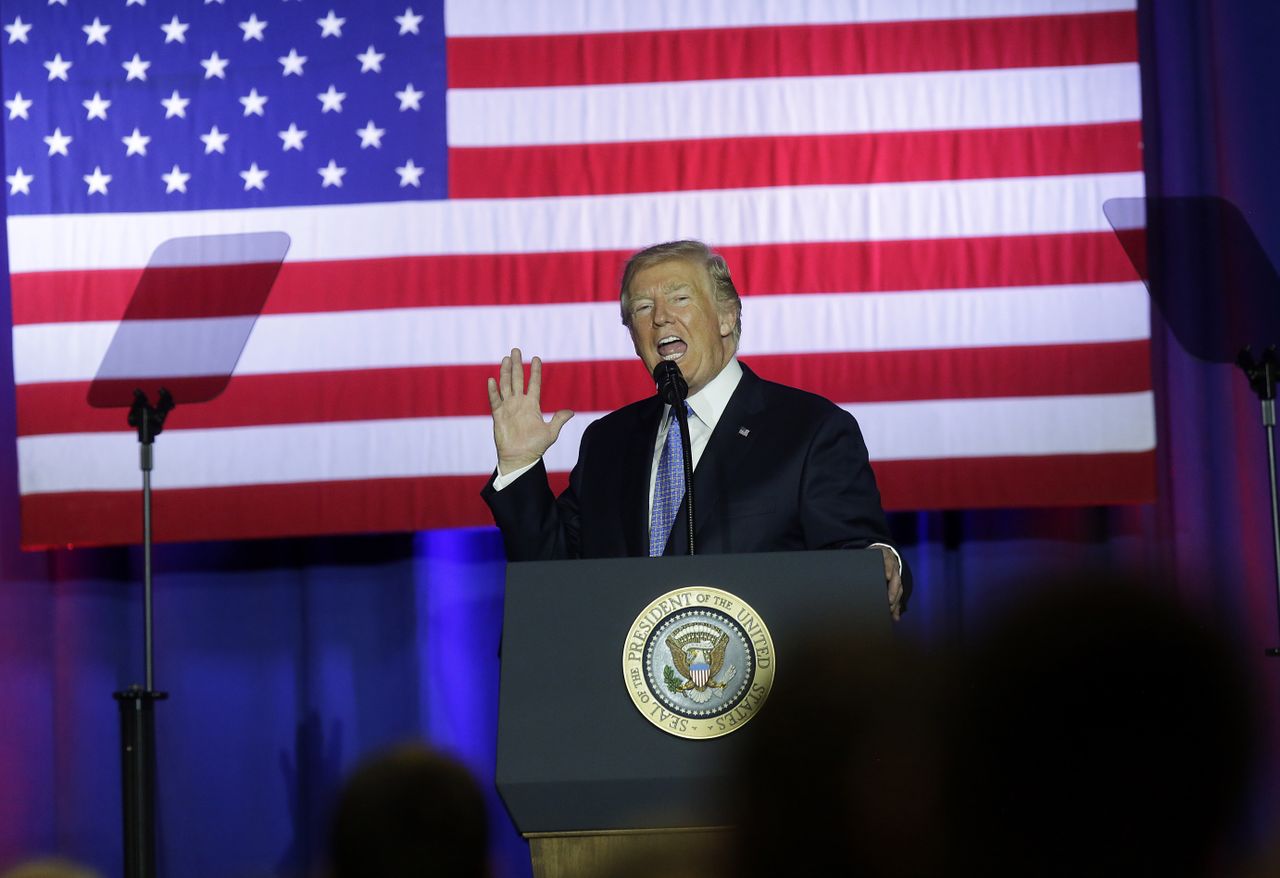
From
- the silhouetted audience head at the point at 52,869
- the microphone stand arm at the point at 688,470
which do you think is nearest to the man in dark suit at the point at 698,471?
the microphone stand arm at the point at 688,470

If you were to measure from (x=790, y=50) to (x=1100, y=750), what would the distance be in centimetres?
360

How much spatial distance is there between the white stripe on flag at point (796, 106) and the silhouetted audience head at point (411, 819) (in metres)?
1.76

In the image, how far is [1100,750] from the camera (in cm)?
66

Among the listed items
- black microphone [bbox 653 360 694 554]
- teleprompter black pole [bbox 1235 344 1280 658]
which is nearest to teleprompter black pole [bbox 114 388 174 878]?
black microphone [bbox 653 360 694 554]

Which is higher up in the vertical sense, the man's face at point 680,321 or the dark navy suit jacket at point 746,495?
the man's face at point 680,321

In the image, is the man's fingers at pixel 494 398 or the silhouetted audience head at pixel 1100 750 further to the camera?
the man's fingers at pixel 494 398

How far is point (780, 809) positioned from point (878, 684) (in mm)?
86

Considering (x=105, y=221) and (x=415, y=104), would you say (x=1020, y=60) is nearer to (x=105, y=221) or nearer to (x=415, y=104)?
(x=415, y=104)

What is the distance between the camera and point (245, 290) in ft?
13.1

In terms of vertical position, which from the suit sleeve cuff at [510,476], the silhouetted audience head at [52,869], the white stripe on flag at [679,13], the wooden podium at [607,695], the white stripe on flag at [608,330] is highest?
the white stripe on flag at [679,13]

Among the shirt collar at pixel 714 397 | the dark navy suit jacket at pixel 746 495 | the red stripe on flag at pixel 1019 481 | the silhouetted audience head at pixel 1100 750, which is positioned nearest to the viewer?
the silhouetted audience head at pixel 1100 750

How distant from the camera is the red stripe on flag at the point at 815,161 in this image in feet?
13.0

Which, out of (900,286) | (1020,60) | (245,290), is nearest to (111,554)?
(245,290)

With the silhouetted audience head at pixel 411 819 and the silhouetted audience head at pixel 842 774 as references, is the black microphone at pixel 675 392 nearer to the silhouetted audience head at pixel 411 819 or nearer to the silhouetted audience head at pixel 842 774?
the silhouetted audience head at pixel 842 774
